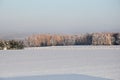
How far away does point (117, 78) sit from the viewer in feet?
13.4

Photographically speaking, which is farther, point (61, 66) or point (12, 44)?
point (12, 44)

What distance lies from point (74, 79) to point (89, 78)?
26 cm

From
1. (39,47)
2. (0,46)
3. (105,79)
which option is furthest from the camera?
(39,47)

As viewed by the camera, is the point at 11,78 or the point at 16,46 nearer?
the point at 11,78

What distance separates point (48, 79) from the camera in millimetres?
4117

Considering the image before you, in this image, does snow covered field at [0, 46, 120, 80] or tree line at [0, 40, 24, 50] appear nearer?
snow covered field at [0, 46, 120, 80]

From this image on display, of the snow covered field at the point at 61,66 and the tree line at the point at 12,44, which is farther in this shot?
the tree line at the point at 12,44

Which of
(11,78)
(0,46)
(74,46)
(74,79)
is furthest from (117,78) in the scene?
(74,46)

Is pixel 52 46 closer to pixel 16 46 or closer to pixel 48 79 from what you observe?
pixel 16 46

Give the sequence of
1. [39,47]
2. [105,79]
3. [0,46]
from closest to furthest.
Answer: [105,79], [0,46], [39,47]

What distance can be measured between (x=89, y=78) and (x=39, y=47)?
1623 cm

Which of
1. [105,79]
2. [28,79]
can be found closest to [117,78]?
[105,79]

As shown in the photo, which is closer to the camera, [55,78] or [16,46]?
[55,78]

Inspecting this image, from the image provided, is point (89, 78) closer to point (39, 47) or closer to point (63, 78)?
point (63, 78)
